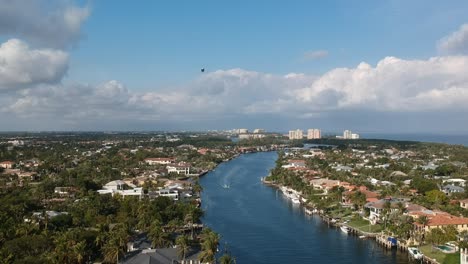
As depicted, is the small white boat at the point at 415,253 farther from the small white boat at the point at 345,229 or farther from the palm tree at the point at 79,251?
the palm tree at the point at 79,251

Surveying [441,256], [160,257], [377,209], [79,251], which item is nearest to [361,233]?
[377,209]

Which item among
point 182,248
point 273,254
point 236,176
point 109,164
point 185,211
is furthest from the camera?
point 109,164

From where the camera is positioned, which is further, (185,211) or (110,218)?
(185,211)

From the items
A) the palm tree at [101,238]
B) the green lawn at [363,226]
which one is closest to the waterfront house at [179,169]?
the green lawn at [363,226]

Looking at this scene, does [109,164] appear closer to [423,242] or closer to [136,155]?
[136,155]

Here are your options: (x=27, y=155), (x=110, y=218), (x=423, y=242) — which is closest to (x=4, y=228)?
(x=110, y=218)

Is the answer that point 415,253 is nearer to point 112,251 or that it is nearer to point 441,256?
point 441,256
